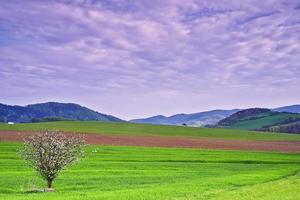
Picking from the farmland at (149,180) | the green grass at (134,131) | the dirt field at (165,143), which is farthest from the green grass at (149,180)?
the green grass at (134,131)

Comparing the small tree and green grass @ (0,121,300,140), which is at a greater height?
green grass @ (0,121,300,140)

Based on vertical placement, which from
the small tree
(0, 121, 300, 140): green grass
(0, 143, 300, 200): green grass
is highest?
(0, 121, 300, 140): green grass

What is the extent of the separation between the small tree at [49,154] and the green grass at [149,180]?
1686 millimetres

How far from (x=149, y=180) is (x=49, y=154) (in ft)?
35.6

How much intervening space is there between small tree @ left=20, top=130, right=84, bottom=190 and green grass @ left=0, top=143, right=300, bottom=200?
1.69m

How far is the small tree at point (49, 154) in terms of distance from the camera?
114 ft

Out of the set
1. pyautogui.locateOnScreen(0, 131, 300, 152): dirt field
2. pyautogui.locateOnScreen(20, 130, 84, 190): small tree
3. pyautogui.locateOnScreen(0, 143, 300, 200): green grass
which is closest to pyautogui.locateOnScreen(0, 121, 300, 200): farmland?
pyautogui.locateOnScreen(0, 143, 300, 200): green grass

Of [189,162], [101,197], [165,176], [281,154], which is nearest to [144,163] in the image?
[189,162]

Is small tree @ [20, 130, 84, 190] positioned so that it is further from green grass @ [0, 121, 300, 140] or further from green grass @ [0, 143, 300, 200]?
green grass @ [0, 121, 300, 140]

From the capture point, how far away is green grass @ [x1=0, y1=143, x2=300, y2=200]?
30.6 m

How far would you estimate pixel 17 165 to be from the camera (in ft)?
171

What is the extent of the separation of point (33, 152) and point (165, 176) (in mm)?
14889

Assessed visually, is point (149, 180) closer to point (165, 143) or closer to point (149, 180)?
point (149, 180)

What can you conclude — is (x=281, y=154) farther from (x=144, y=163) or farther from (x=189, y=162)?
(x=144, y=163)
